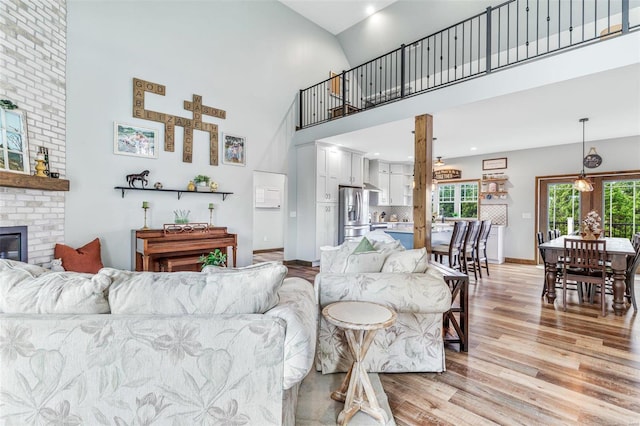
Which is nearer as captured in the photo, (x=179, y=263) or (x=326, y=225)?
(x=179, y=263)

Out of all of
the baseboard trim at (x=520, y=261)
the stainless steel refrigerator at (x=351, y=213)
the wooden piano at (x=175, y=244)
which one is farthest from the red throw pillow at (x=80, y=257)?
the baseboard trim at (x=520, y=261)

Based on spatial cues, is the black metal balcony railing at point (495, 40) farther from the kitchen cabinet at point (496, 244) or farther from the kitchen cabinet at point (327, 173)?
the kitchen cabinet at point (496, 244)

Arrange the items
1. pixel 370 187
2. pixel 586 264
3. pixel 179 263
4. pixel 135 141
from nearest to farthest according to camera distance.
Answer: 1. pixel 586 264
2. pixel 179 263
3. pixel 135 141
4. pixel 370 187

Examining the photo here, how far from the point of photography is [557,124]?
482cm

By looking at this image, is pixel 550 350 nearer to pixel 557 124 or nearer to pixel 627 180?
pixel 557 124

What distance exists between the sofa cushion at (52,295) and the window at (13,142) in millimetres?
2572

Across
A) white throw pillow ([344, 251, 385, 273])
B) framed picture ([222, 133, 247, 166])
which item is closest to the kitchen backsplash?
framed picture ([222, 133, 247, 166])

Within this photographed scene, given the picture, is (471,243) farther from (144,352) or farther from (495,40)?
(144,352)

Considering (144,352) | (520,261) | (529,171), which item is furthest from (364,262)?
(529,171)

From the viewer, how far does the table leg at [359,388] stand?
→ 1.68 m

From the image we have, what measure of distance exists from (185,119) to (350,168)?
11.8 ft

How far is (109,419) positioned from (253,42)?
245 inches

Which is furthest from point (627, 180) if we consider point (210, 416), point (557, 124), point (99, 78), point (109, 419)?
point (99, 78)

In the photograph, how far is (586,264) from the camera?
361 cm
